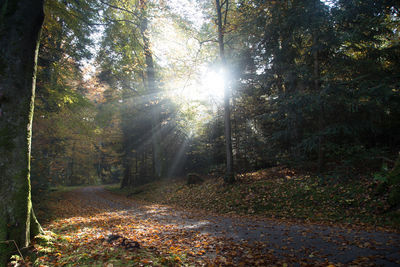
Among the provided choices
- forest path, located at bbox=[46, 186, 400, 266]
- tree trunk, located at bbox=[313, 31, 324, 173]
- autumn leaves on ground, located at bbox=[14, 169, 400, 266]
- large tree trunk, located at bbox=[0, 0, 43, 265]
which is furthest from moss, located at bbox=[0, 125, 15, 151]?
tree trunk, located at bbox=[313, 31, 324, 173]

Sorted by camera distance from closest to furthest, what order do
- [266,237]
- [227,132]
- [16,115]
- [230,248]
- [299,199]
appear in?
[16,115] → [230,248] → [266,237] → [299,199] → [227,132]

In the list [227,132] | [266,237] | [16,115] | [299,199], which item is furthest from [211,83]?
A: [16,115]

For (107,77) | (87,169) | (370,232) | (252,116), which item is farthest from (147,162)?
(370,232)

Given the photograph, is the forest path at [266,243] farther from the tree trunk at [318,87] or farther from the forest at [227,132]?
the tree trunk at [318,87]

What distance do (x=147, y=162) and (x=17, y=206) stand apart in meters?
18.4

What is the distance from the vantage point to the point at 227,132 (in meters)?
11.6

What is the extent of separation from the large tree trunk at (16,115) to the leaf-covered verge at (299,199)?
6.98 metres

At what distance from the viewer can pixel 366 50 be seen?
30.1 ft

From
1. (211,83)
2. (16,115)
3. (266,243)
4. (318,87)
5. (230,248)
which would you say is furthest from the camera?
(211,83)

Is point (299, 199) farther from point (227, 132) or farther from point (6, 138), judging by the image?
point (6, 138)

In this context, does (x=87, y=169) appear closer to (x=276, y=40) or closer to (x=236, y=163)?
(x=236, y=163)

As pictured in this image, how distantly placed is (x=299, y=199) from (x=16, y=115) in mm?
8852

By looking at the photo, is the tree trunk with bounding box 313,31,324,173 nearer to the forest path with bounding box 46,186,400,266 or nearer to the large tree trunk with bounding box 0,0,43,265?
the forest path with bounding box 46,186,400,266

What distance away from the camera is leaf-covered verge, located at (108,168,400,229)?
20.4ft
